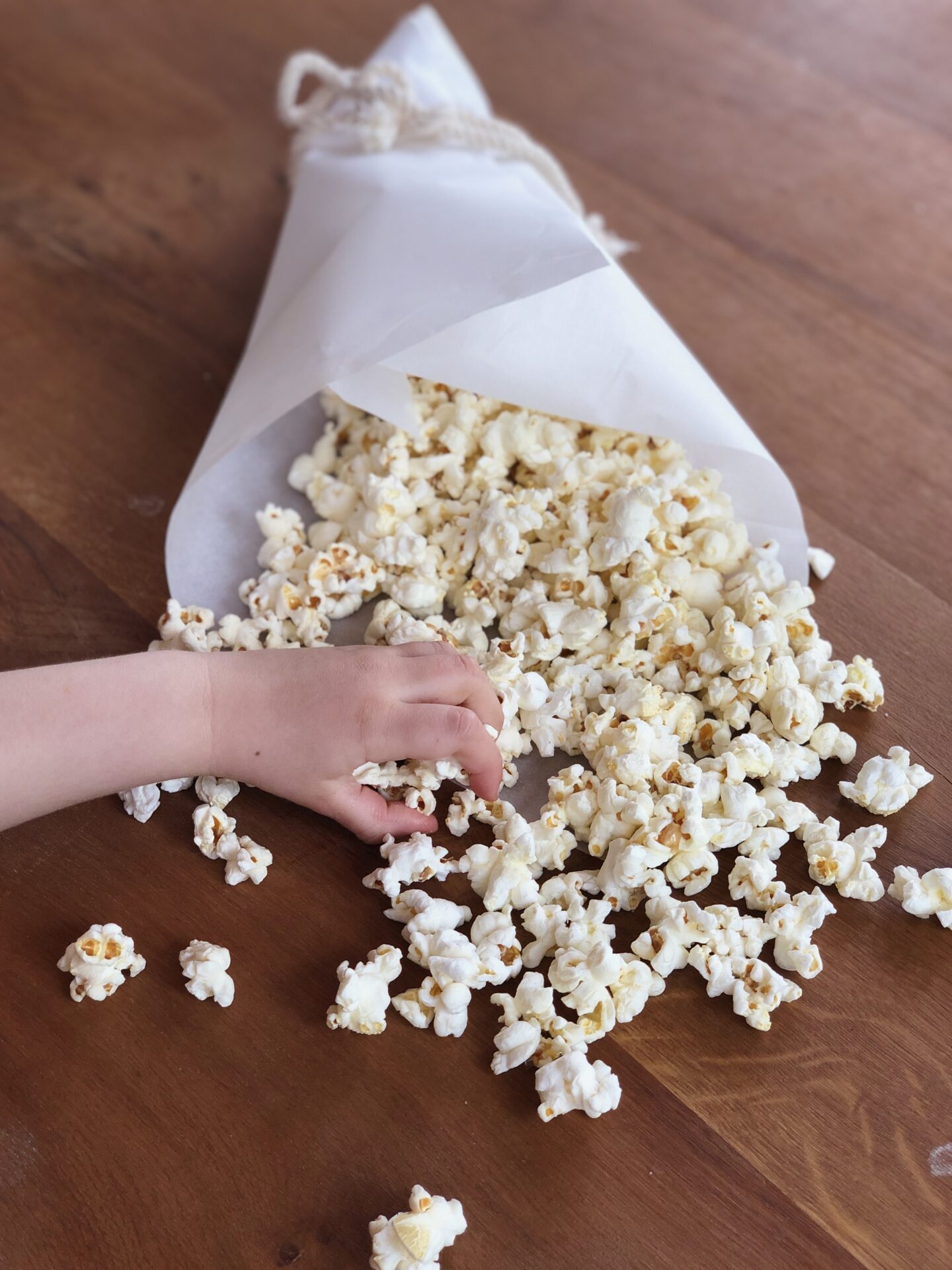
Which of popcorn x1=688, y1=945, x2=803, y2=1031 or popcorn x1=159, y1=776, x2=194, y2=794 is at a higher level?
popcorn x1=688, y1=945, x2=803, y2=1031

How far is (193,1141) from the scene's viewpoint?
0.62m

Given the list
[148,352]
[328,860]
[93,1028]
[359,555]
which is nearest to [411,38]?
[148,352]

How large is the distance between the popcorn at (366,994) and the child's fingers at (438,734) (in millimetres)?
122

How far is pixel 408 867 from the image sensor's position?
2.33ft

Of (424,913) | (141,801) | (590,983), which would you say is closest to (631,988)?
(590,983)

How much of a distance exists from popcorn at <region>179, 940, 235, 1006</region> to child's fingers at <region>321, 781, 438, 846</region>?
0.11 m

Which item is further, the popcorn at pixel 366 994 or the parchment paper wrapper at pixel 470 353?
the parchment paper wrapper at pixel 470 353

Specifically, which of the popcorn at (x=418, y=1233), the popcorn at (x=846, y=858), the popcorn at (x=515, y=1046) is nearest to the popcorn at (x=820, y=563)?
the popcorn at (x=846, y=858)

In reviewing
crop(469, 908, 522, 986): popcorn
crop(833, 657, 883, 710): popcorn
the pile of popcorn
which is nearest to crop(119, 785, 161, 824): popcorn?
the pile of popcorn

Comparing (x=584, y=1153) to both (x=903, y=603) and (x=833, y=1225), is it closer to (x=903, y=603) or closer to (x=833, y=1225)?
(x=833, y=1225)

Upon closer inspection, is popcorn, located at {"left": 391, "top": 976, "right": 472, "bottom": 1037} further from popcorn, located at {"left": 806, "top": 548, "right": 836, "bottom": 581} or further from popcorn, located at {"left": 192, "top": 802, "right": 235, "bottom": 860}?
popcorn, located at {"left": 806, "top": 548, "right": 836, "bottom": 581}

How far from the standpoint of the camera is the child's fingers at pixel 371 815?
721mm

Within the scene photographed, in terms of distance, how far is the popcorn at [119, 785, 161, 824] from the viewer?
2.42ft

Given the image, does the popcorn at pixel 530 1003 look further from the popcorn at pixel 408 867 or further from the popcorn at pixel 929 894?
the popcorn at pixel 929 894
